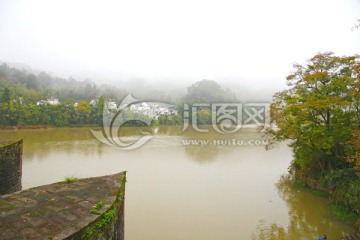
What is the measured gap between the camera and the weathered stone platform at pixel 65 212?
3.00m

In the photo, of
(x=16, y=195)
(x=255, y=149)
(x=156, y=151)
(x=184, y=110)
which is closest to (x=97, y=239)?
(x=16, y=195)

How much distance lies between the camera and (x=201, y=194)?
31.8 ft

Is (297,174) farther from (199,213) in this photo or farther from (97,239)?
(97,239)

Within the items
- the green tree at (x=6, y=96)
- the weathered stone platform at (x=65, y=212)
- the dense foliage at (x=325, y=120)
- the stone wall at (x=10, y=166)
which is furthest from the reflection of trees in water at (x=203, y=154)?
the green tree at (x=6, y=96)

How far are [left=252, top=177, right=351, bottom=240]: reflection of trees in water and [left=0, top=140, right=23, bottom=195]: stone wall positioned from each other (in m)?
6.22

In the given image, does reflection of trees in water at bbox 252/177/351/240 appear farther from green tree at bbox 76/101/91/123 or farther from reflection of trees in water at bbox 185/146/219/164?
green tree at bbox 76/101/91/123

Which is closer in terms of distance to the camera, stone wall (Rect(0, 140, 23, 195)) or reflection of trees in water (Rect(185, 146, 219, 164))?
stone wall (Rect(0, 140, 23, 195))

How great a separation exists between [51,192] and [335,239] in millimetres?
6653

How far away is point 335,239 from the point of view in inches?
261

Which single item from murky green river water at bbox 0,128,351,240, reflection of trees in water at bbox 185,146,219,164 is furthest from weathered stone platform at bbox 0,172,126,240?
reflection of trees in water at bbox 185,146,219,164

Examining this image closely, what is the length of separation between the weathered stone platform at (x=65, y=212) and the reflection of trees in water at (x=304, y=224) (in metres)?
4.50

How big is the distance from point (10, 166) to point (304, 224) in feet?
26.3

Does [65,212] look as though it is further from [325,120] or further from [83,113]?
[83,113]

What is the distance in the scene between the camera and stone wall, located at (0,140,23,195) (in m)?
6.20
